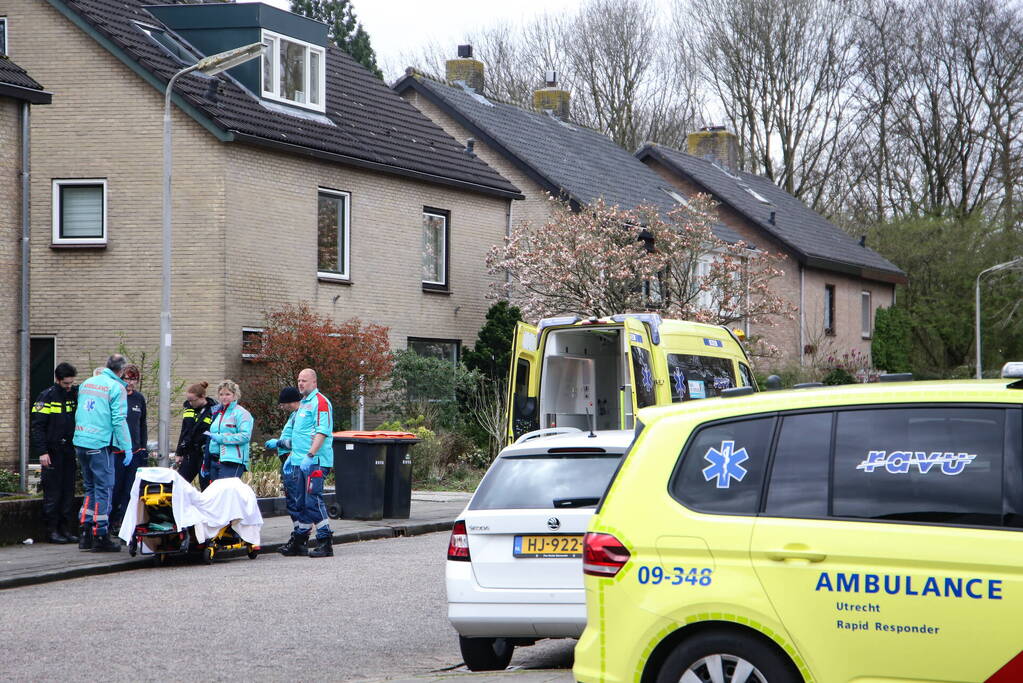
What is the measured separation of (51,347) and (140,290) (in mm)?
1921

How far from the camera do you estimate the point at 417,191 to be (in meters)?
26.2

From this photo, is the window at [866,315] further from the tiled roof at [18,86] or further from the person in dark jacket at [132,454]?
the person in dark jacket at [132,454]

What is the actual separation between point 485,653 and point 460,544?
680 mm

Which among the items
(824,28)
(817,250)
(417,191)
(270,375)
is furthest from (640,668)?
(824,28)

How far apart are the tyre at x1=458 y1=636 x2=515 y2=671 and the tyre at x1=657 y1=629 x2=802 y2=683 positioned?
2.56 meters

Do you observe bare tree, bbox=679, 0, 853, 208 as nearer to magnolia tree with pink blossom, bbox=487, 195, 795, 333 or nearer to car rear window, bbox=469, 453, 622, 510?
magnolia tree with pink blossom, bbox=487, 195, 795, 333

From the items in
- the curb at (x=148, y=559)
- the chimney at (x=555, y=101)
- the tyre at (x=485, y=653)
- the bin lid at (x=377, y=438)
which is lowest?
the curb at (x=148, y=559)

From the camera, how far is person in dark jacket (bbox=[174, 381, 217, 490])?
14.5 m

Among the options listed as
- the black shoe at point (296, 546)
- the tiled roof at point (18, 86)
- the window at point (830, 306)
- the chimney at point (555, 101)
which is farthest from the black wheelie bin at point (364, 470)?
the window at point (830, 306)

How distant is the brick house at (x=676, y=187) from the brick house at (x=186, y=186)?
8028 millimetres

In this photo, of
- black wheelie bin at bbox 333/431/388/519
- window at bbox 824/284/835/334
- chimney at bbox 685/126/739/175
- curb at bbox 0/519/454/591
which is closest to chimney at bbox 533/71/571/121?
chimney at bbox 685/126/739/175

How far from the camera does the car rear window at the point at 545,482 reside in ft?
25.6

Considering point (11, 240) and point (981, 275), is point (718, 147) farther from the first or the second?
Answer: point (11, 240)

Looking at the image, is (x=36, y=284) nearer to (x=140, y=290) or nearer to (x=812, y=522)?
(x=140, y=290)
